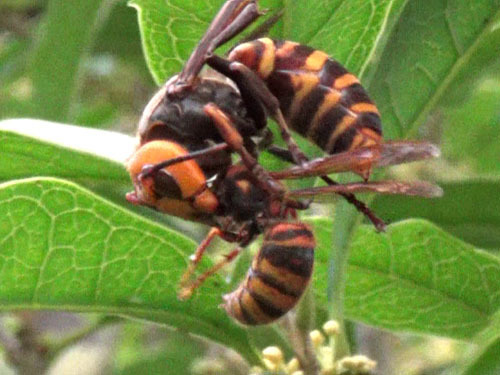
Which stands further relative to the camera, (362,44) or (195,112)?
(362,44)

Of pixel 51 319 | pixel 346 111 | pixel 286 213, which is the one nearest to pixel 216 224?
pixel 286 213

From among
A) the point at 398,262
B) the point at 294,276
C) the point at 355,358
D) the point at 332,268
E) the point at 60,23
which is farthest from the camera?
the point at 60,23

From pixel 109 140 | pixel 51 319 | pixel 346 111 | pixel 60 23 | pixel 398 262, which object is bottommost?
pixel 51 319

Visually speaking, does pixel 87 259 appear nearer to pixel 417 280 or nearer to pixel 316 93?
pixel 316 93

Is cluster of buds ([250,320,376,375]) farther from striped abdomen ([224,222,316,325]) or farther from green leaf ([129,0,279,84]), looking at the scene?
green leaf ([129,0,279,84])

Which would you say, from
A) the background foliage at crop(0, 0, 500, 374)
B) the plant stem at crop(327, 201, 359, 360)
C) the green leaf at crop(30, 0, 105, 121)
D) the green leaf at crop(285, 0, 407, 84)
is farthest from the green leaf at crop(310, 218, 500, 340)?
the green leaf at crop(30, 0, 105, 121)

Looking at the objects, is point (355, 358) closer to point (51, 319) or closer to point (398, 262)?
point (398, 262)

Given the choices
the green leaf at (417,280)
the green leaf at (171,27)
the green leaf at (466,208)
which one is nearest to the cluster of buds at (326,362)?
the green leaf at (417,280)
